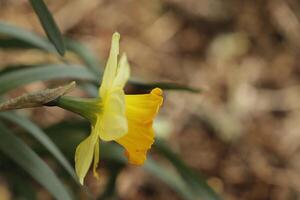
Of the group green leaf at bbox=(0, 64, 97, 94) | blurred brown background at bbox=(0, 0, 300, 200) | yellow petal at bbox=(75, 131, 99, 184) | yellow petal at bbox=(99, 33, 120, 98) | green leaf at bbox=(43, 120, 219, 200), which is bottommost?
blurred brown background at bbox=(0, 0, 300, 200)

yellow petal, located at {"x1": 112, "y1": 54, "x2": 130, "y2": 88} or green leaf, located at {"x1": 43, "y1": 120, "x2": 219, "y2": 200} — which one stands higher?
yellow petal, located at {"x1": 112, "y1": 54, "x2": 130, "y2": 88}

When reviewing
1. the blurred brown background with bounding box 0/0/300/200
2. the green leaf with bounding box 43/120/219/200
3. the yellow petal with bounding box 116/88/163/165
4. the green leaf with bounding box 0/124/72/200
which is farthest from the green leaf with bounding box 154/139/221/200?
the blurred brown background with bounding box 0/0/300/200

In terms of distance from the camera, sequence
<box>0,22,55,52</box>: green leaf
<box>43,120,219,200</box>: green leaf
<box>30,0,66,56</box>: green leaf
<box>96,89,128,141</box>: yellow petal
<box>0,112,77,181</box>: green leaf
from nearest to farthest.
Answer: <box>96,89,128,141</box>: yellow petal < <box>30,0,66,56</box>: green leaf < <box>0,112,77,181</box>: green leaf < <box>0,22,55,52</box>: green leaf < <box>43,120,219,200</box>: green leaf

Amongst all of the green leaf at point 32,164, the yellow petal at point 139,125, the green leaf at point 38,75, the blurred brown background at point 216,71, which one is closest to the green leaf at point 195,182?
the green leaf at point 38,75

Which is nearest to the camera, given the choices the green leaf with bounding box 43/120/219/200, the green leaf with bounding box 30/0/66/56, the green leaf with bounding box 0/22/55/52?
the green leaf with bounding box 30/0/66/56

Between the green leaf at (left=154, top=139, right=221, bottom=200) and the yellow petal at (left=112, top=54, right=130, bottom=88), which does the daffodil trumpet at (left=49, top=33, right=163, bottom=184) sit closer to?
the yellow petal at (left=112, top=54, right=130, bottom=88)

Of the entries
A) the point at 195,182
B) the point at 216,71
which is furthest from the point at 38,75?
the point at 216,71

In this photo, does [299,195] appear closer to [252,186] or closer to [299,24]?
[252,186]
